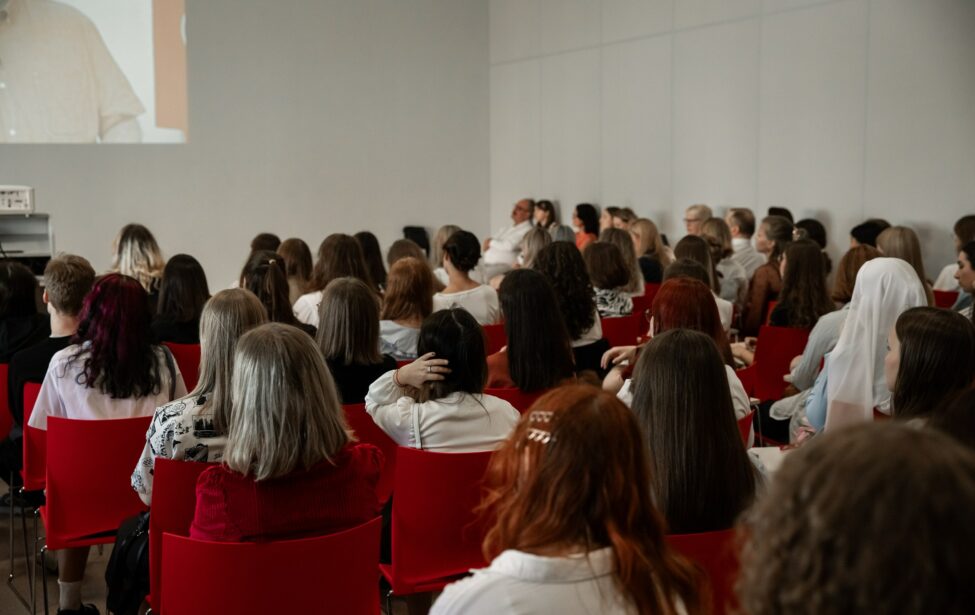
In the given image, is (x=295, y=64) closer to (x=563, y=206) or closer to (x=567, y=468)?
(x=563, y=206)

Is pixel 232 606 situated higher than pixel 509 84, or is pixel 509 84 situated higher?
pixel 509 84

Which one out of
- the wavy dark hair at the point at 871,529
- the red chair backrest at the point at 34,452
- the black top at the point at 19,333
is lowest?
the red chair backrest at the point at 34,452

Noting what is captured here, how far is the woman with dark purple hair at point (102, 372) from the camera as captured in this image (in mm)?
3670

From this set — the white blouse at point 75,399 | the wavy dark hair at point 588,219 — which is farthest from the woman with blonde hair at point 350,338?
the wavy dark hair at point 588,219

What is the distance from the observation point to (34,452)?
12.5 ft

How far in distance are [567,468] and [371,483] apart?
1.18m

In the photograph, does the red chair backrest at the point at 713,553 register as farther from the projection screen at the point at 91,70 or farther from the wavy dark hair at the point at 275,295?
the projection screen at the point at 91,70

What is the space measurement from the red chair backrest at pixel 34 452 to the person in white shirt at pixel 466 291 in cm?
246

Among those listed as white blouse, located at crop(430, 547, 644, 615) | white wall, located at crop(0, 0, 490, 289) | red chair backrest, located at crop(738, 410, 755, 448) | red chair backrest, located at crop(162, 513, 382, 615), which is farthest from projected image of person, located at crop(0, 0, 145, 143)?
white blouse, located at crop(430, 547, 644, 615)

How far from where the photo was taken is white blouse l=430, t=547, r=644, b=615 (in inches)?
62.1

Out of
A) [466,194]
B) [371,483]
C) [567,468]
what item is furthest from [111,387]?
[466,194]

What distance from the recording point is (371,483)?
2688 millimetres

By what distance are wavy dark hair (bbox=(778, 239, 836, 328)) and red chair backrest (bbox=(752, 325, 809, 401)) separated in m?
0.11

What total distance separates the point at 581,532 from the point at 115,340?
257cm
